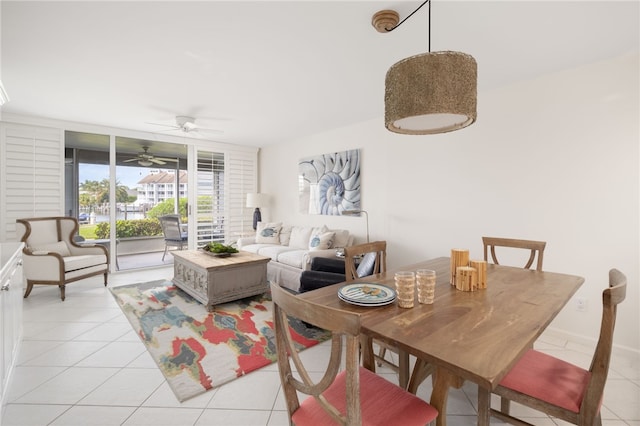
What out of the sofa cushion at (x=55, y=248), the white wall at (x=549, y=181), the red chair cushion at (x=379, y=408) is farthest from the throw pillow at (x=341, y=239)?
the sofa cushion at (x=55, y=248)

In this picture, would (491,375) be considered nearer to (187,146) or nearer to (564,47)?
(564,47)

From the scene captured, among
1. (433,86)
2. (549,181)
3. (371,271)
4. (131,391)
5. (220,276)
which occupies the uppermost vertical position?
(433,86)

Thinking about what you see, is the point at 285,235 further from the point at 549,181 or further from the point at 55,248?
the point at 549,181

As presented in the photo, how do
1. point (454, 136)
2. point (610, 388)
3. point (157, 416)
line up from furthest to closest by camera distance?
point (454, 136) → point (610, 388) → point (157, 416)

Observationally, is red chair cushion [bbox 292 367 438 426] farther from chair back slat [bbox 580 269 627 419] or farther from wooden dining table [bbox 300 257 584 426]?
chair back slat [bbox 580 269 627 419]

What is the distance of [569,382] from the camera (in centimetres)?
126

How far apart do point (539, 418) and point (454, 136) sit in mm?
2658

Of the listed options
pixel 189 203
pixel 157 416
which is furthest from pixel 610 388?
pixel 189 203

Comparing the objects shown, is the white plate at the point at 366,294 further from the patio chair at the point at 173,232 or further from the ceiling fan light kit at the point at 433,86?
the patio chair at the point at 173,232

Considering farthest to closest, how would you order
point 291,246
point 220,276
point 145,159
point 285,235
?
point 145,159, point 285,235, point 291,246, point 220,276

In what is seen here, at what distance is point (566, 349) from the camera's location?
2510mm

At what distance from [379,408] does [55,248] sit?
4.80m

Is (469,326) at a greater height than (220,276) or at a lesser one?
greater

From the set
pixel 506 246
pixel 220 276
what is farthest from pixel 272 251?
pixel 506 246
